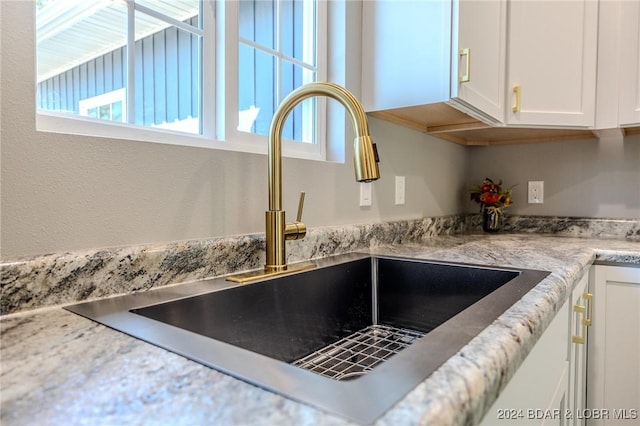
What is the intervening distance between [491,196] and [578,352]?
0.98 meters

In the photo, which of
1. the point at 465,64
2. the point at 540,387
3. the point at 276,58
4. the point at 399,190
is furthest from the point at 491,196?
the point at 540,387

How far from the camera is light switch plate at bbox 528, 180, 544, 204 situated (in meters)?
2.03

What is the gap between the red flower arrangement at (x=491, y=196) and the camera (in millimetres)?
1993

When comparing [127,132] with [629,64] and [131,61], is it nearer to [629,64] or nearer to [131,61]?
[131,61]

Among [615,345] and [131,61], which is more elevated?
[131,61]

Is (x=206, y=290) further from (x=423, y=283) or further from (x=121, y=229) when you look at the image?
(x=423, y=283)

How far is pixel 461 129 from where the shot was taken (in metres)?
1.67

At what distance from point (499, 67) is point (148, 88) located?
1244 millimetres

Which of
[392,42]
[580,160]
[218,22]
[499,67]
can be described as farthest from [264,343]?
[580,160]

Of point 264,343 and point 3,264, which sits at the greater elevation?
point 3,264

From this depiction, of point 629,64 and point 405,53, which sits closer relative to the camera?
point 405,53

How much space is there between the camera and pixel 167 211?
82cm

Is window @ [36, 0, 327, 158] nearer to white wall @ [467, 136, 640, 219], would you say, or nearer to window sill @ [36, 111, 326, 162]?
window sill @ [36, 111, 326, 162]

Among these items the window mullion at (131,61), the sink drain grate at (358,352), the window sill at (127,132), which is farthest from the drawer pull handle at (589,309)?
the window mullion at (131,61)
